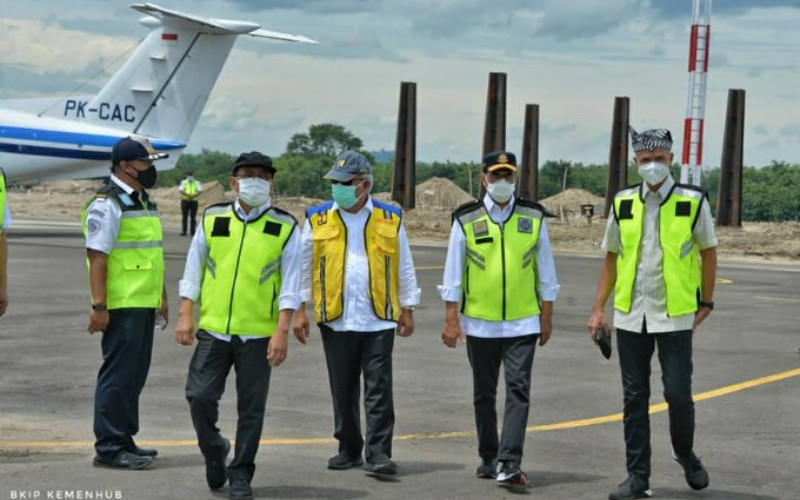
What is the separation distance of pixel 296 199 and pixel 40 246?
28.3m

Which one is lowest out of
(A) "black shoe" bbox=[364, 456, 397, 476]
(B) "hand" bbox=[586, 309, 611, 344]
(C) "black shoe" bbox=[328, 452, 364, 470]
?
(C) "black shoe" bbox=[328, 452, 364, 470]

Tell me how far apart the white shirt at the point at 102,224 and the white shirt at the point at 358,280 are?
1.19m

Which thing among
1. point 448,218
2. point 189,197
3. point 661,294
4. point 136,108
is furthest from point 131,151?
point 448,218

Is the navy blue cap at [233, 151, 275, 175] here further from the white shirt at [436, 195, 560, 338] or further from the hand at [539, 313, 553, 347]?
the hand at [539, 313, 553, 347]

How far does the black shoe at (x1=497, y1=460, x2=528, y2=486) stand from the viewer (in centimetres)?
835

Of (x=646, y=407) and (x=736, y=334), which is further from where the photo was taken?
(x=736, y=334)

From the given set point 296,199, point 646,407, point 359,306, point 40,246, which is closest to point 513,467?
point 646,407

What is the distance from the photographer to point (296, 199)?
61.9 meters

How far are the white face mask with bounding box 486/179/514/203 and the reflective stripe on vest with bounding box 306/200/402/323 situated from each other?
0.63m

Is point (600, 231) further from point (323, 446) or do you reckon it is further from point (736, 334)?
point (323, 446)

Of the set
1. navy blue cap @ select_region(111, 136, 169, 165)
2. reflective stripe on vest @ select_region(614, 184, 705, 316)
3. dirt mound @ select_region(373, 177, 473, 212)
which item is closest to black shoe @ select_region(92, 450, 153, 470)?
navy blue cap @ select_region(111, 136, 169, 165)

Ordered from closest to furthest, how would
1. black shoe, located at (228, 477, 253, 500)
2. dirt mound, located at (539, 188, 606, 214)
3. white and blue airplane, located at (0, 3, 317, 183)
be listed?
black shoe, located at (228, 477, 253, 500)
white and blue airplane, located at (0, 3, 317, 183)
dirt mound, located at (539, 188, 606, 214)

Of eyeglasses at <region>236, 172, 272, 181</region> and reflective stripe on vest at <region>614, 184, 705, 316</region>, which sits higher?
eyeglasses at <region>236, 172, 272, 181</region>

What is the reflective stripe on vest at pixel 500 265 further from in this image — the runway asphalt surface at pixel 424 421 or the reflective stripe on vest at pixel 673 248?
the runway asphalt surface at pixel 424 421
